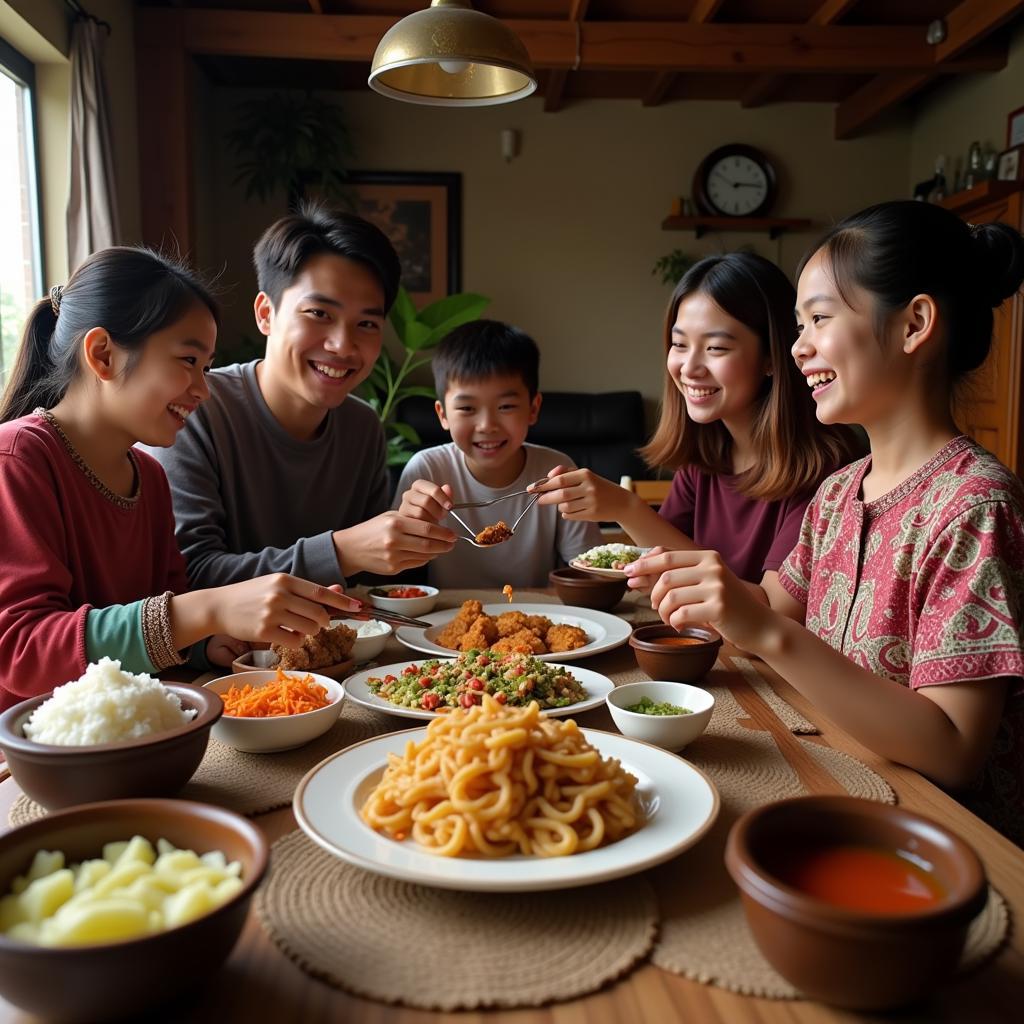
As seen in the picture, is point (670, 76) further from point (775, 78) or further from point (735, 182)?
point (735, 182)

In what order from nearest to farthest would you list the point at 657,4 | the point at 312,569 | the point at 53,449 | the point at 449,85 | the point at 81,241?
1. the point at 53,449
2. the point at 312,569
3. the point at 449,85
4. the point at 81,241
5. the point at 657,4

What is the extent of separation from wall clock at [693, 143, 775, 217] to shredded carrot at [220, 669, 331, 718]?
633cm

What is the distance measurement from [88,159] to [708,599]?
3.98 meters

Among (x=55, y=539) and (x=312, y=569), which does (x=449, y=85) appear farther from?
(x=55, y=539)

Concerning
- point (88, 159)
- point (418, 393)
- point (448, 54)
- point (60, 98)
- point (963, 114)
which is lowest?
point (418, 393)

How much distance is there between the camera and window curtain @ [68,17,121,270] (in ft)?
12.9

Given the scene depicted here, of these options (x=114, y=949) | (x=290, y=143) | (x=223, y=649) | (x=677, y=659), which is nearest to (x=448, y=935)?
(x=114, y=949)

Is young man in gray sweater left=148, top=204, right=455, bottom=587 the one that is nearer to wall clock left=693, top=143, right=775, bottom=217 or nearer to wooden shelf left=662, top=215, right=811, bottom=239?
wooden shelf left=662, top=215, right=811, bottom=239

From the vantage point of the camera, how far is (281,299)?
239cm

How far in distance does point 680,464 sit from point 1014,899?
6.08 feet

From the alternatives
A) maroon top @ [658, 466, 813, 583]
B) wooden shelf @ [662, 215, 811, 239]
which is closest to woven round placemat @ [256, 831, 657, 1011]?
maroon top @ [658, 466, 813, 583]

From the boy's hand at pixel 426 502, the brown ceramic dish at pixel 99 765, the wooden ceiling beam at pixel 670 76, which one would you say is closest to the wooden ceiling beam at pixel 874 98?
the wooden ceiling beam at pixel 670 76

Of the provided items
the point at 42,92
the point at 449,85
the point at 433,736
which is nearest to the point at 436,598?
the point at 433,736

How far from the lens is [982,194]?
5297 millimetres
